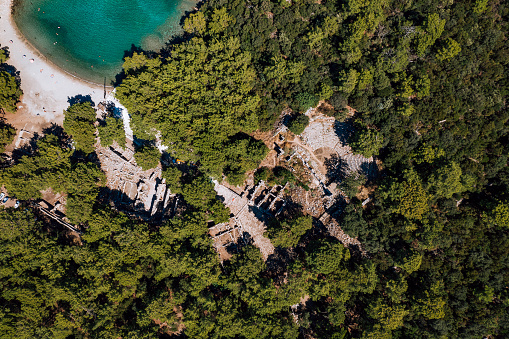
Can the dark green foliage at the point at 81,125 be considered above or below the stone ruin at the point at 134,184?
above

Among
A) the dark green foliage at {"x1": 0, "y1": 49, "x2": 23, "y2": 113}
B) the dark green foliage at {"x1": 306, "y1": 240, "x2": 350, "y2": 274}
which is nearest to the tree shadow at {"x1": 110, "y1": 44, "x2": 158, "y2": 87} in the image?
the dark green foliage at {"x1": 0, "y1": 49, "x2": 23, "y2": 113}

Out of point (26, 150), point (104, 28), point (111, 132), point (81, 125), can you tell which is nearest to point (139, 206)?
point (111, 132)

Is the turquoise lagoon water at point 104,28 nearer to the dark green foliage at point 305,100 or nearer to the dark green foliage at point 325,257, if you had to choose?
the dark green foliage at point 305,100

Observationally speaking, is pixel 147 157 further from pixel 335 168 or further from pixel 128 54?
pixel 335 168

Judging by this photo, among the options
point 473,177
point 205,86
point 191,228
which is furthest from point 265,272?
point 473,177

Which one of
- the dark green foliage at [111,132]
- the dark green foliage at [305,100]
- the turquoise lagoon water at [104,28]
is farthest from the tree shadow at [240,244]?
the turquoise lagoon water at [104,28]

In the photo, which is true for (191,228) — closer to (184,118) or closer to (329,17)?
(184,118)
